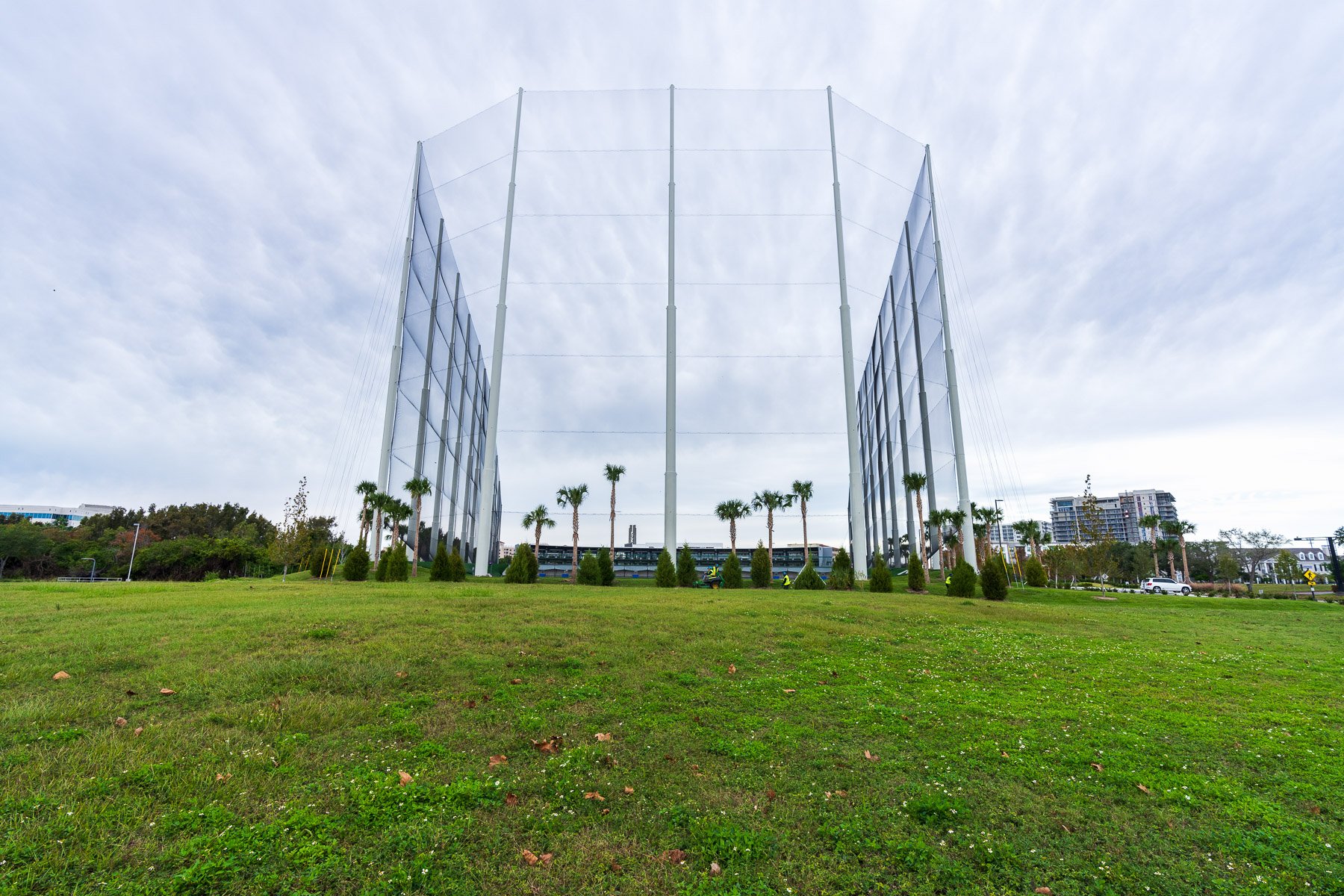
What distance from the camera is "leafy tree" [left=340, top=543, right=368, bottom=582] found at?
97.7 feet

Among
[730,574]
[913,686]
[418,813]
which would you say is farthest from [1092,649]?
[730,574]

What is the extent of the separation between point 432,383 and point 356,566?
52.6 ft

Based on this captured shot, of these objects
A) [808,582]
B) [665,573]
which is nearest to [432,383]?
[665,573]

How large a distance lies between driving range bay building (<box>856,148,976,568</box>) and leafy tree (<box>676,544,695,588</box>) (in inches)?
488

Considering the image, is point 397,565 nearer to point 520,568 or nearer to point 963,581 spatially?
point 520,568

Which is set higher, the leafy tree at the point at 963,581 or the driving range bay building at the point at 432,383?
the driving range bay building at the point at 432,383

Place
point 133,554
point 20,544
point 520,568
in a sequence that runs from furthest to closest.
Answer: point 20,544, point 133,554, point 520,568

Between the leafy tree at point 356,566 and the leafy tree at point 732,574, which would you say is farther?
the leafy tree at point 732,574

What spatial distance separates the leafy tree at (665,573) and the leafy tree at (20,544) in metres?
68.7

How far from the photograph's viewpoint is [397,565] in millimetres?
30078

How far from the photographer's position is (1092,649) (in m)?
11.0

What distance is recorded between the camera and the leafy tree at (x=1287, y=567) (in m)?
78.6

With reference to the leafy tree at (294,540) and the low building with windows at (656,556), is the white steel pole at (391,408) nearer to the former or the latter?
the leafy tree at (294,540)

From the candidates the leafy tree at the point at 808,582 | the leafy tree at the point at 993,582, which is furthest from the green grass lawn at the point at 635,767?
the leafy tree at the point at 808,582
